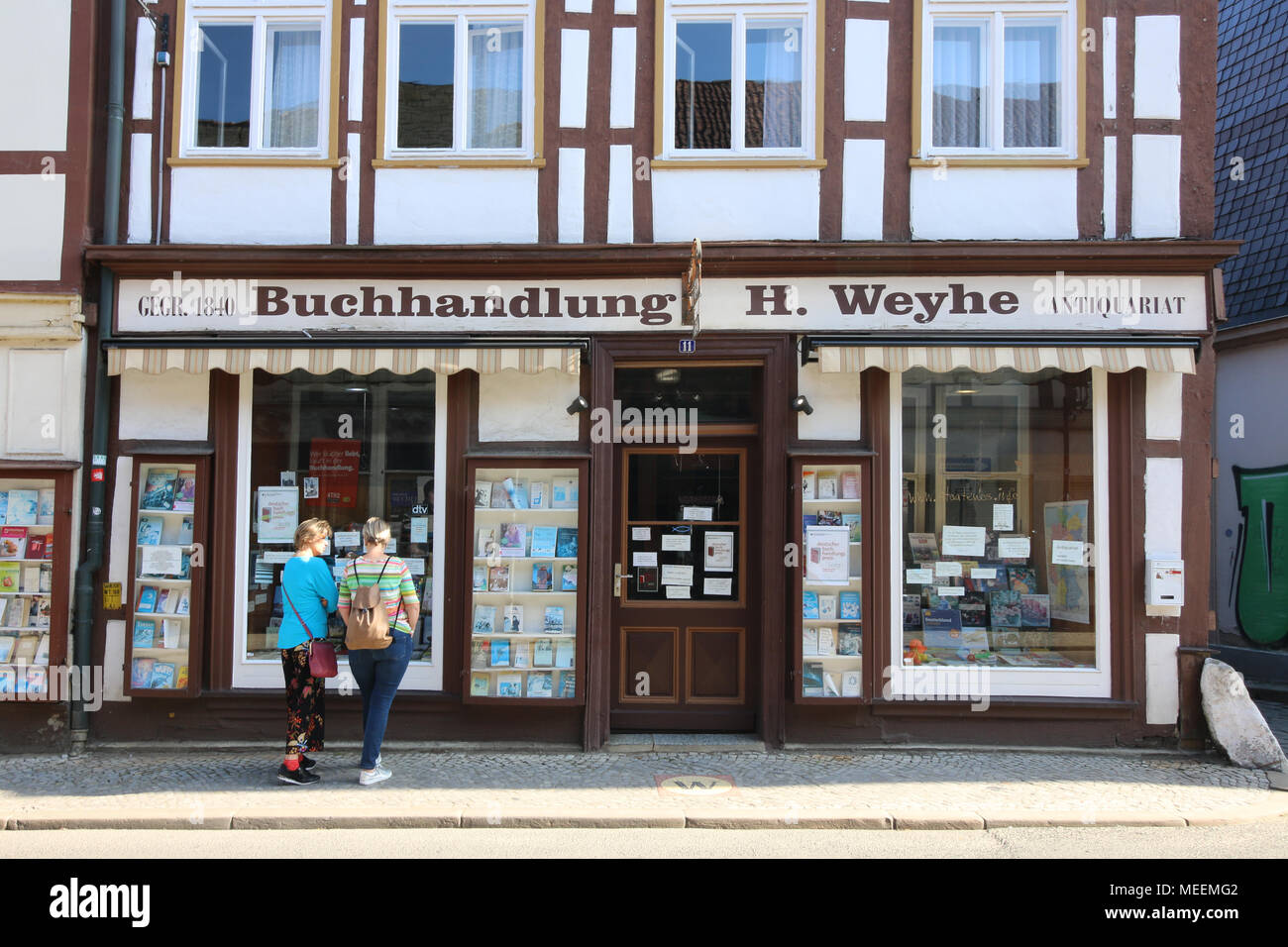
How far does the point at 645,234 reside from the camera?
328 inches

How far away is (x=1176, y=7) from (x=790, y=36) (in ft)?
10.7

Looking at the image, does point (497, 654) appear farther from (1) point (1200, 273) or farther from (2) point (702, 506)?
(1) point (1200, 273)

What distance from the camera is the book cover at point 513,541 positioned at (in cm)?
825

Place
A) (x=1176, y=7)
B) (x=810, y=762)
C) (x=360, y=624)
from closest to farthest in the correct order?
(x=360, y=624)
(x=810, y=762)
(x=1176, y=7)

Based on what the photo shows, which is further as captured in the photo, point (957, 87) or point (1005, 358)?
point (957, 87)

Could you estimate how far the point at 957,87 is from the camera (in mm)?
8500

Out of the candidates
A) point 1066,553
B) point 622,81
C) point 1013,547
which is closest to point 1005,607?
point 1013,547

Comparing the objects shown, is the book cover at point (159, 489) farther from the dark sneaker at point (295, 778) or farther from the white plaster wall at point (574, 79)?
the white plaster wall at point (574, 79)

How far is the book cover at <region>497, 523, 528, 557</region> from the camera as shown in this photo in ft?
27.1

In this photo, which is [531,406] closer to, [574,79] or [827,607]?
[574,79]

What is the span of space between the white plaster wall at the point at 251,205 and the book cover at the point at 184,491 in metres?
2.07

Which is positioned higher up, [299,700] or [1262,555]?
[1262,555]

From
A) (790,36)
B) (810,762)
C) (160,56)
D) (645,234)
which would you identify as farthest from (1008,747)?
(160,56)

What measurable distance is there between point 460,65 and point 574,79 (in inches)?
42.1
